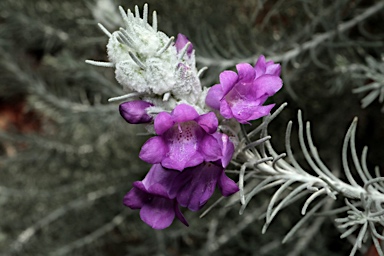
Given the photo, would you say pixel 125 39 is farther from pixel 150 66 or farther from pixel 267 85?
pixel 267 85

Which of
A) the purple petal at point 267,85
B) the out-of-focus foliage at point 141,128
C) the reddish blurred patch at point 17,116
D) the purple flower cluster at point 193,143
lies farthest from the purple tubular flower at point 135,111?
the reddish blurred patch at point 17,116

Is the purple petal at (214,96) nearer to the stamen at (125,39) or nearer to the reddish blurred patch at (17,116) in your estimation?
the stamen at (125,39)

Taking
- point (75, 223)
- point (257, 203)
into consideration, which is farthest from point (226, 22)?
point (75, 223)

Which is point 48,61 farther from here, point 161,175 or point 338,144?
point 161,175

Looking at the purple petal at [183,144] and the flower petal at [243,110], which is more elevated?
the flower petal at [243,110]

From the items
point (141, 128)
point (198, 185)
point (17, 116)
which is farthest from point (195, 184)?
point (17, 116)

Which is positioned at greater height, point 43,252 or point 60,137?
point 60,137
